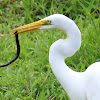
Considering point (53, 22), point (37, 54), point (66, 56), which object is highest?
point (53, 22)

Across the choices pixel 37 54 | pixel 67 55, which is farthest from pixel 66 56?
pixel 37 54

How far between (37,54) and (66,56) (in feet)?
4.06

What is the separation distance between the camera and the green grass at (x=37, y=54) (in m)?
2.91

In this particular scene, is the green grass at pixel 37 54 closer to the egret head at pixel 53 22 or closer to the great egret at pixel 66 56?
the great egret at pixel 66 56

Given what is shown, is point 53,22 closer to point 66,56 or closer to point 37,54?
point 66,56

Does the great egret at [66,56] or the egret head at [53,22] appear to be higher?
the egret head at [53,22]

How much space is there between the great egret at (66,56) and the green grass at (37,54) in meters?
0.51

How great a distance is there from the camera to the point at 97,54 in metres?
3.19

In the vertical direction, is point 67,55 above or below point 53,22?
below

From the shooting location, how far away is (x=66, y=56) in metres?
2.23

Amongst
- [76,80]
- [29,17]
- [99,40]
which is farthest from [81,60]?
[29,17]

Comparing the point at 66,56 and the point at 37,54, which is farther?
the point at 37,54

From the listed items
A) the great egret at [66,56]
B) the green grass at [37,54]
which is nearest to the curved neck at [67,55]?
the great egret at [66,56]

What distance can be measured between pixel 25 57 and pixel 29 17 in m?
0.96
